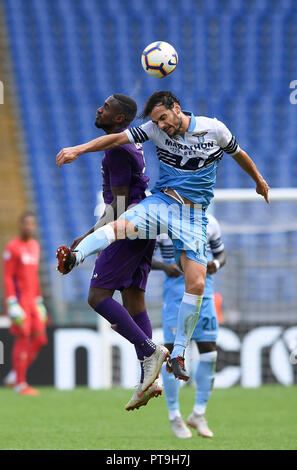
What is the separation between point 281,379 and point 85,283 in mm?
2998

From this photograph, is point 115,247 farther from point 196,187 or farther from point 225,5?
point 225,5

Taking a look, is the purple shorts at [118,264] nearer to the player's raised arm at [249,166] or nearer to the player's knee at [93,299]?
the player's knee at [93,299]

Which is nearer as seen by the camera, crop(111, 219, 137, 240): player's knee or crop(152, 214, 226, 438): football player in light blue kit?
crop(111, 219, 137, 240): player's knee

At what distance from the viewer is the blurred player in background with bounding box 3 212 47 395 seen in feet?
35.3

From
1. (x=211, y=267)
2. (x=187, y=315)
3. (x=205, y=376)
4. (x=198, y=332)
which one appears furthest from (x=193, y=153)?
(x=205, y=376)

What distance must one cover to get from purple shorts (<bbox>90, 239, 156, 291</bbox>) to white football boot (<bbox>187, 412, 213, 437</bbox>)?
1782mm

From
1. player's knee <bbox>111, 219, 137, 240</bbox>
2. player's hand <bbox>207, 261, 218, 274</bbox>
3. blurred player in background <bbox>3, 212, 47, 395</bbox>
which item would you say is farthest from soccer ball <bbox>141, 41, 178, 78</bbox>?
blurred player in background <bbox>3, 212, 47, 395</bbox>

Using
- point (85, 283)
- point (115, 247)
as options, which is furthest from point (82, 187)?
point (115, 247)

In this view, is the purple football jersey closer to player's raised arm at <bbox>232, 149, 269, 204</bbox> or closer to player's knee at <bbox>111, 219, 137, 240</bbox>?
player's knee at <bbox>111, 219, 137, 240</bbox>

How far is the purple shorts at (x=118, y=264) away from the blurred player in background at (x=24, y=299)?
15.5 feet

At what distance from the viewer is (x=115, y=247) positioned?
19.9 feet

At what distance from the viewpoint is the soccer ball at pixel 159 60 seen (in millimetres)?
5688

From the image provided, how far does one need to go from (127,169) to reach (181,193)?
399 mm
